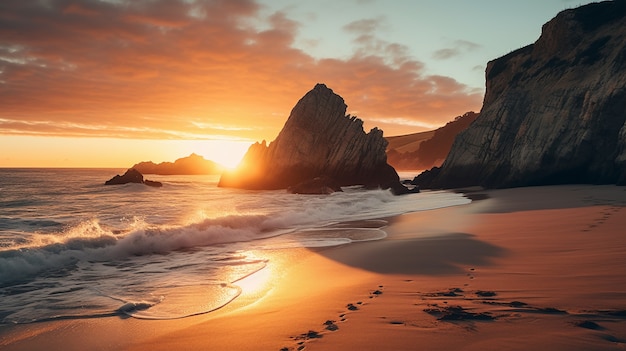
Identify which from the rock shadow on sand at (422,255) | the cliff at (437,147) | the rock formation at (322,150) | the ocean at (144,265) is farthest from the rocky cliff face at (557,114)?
the cliff at (437,147)

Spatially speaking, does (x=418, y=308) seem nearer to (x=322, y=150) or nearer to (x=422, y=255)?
(x=422, y=255)

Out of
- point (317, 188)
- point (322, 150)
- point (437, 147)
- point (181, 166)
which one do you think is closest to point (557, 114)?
point (317, 188)

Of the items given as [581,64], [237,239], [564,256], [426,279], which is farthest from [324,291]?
[581,64]

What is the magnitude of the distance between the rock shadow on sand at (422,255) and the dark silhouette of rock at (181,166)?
18482cm

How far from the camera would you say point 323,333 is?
13.5 feet

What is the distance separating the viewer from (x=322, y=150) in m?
49.5

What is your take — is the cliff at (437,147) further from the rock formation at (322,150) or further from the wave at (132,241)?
the wave at (132,241)

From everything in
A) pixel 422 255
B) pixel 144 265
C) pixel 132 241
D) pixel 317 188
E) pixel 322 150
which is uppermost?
pixel 322 150

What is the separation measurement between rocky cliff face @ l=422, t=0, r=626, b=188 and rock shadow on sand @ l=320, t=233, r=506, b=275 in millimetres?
20786

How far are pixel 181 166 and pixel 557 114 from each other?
575 ft

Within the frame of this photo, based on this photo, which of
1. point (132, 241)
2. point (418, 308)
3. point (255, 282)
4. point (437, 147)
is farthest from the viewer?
point (437, 147)

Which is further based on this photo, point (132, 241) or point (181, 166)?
point (181, 166)

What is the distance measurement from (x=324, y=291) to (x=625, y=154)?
26404 mm

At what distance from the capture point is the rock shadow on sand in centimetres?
709
